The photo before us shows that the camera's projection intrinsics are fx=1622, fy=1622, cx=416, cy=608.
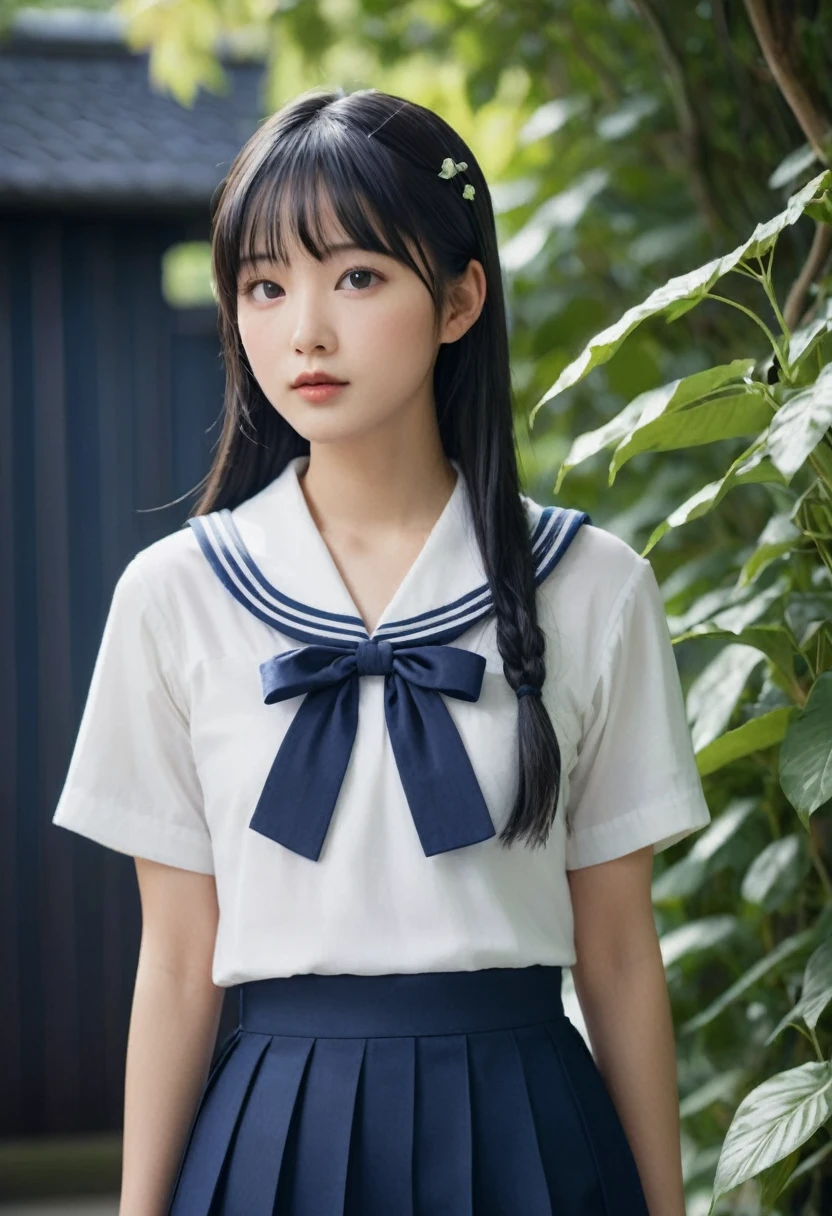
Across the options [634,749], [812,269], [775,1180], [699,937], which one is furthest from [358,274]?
[699,937]

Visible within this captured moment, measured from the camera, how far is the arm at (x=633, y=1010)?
118 cm

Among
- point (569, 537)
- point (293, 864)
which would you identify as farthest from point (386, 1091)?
point (569, 537)

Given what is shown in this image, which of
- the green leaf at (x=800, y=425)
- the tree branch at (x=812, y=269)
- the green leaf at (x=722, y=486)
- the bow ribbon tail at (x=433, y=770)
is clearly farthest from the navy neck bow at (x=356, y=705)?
the tree branch at (x=812, y=269)

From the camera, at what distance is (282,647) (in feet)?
3.79

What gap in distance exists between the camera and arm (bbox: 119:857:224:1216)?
1150 millimetres

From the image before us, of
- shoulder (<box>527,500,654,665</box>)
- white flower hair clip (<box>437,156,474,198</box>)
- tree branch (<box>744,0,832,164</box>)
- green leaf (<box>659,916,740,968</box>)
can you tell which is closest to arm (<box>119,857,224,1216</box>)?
shoulder (<box>527,500,654,665</box>)

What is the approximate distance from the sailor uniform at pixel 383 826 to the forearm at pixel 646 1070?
0.11 feet

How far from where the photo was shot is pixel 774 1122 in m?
1.19

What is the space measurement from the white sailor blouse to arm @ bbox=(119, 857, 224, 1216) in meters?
0.03

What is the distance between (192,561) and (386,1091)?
40cm

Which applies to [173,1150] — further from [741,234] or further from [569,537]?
[741,234]

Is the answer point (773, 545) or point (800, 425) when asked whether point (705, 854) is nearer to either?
point (773, 545)

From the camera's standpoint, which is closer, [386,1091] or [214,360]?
[386,1091]

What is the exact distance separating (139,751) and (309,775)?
15 centimetres
